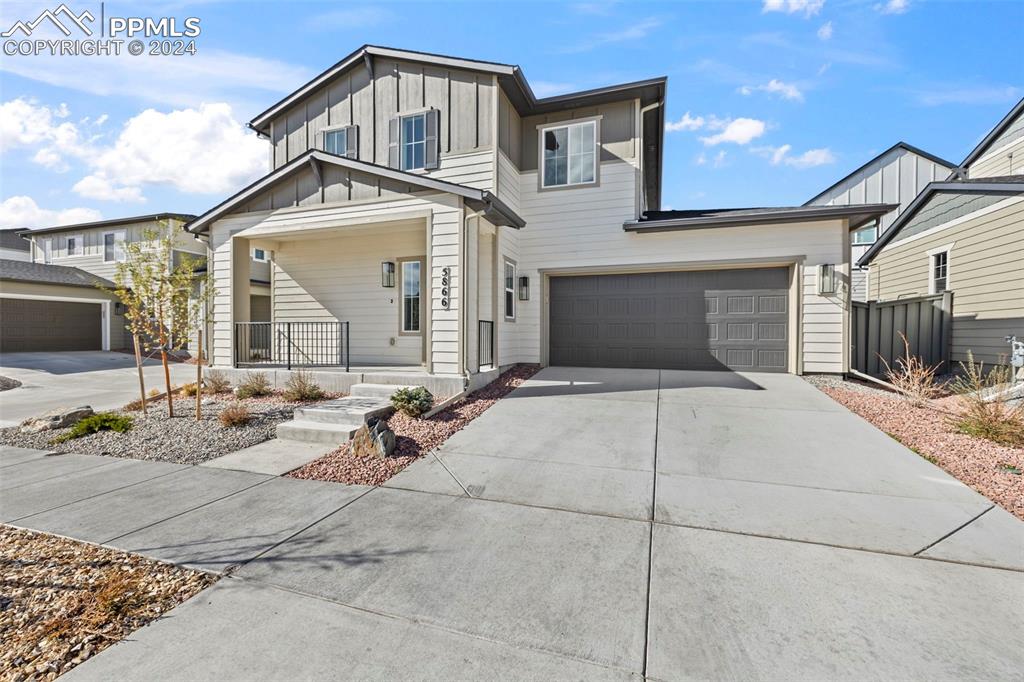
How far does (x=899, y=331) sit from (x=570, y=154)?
27.6 ft

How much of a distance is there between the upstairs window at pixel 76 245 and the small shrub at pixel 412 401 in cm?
2374

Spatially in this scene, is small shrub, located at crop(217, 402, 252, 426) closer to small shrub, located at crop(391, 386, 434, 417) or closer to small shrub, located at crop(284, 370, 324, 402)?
small shrub, located at crop(284, 370, 324, 402)

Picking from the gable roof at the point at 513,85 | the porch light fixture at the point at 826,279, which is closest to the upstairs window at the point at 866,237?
the porch light fixture at the point at 826,279

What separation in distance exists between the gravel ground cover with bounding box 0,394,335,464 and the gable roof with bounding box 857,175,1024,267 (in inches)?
499

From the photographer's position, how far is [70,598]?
93.7 inches

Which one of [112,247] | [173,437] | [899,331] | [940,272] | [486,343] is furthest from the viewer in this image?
[112,247]

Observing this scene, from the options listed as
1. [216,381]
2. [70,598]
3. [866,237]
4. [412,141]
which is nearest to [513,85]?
[412,141]

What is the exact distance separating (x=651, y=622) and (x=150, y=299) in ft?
24.9

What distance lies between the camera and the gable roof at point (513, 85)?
8.97m

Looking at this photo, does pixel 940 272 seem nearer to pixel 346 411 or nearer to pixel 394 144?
pixel 394 144

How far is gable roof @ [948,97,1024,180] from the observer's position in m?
11.9

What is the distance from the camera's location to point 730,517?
11.0 feet

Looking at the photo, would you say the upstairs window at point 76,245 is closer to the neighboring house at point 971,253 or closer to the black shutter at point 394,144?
the black shutter at point 394,144

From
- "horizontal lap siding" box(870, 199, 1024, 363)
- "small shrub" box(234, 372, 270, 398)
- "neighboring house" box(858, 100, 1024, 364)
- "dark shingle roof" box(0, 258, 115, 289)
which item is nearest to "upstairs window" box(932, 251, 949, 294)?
"neighboring house" box(858, 100, 1024, 364)
